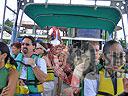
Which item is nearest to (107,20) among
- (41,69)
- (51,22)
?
(51,22)

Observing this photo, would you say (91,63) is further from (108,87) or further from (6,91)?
(6,91)

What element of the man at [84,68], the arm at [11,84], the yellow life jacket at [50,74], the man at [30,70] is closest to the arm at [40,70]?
the man at [30,70]

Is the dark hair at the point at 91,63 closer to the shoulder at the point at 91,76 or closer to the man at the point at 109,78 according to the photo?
the shoulder at the point at 91,76

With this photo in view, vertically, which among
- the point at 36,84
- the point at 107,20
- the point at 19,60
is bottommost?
the point at 36,84

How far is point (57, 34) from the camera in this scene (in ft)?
34.9

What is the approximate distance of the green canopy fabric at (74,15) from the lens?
5988 millimetres

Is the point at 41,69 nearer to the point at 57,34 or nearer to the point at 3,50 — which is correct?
the point at 3,50

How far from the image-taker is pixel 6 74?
4965mm

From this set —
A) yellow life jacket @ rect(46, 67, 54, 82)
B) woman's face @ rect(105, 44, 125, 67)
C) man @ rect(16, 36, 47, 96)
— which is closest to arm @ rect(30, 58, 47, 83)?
man @ rect(16, 36, 47, 96)

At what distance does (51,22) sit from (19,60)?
1.38 meters

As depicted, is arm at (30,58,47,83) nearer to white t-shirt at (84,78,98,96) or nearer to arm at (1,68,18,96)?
arm at (1,68,18,96)

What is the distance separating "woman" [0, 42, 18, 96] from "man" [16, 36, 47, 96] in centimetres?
94

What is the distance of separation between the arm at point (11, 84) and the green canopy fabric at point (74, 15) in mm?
1330

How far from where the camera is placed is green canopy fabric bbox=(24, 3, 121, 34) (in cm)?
599
